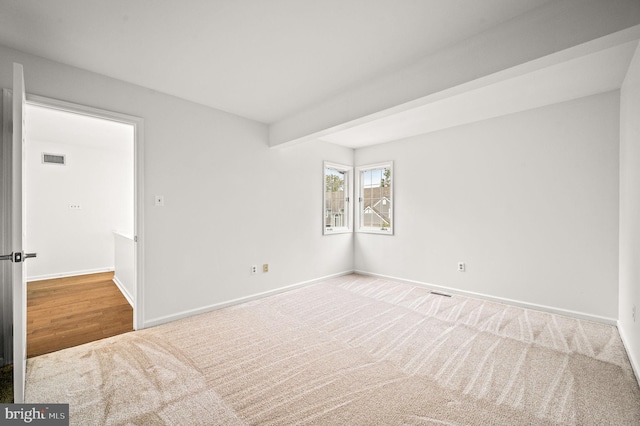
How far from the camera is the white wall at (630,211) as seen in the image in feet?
6.99

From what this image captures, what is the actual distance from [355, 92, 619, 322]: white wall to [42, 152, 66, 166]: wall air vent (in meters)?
6.29

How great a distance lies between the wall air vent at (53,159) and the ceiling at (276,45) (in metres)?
4.02

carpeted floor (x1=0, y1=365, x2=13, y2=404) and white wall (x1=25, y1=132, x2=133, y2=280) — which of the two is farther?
white wall (x1=25, y1=132, x2=133, y2=280)

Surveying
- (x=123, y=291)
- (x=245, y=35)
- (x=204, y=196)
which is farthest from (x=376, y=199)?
(x=123, y=291)

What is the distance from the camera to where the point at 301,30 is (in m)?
1.99

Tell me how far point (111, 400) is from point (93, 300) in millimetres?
2811

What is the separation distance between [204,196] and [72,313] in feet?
7.08

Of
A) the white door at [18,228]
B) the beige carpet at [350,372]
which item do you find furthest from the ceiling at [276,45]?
the beige carpet at [350,372]

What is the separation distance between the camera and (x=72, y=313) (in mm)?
3410

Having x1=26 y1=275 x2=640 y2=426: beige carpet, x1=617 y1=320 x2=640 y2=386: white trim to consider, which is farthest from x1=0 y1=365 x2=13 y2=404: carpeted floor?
x1=617 y1=320 x2=640 y2=386: white trim

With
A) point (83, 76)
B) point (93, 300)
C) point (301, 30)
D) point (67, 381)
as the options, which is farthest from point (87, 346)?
point (301, 30)

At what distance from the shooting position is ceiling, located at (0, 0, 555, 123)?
5.80 ft

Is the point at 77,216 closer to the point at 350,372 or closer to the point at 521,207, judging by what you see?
the point at 350,372
